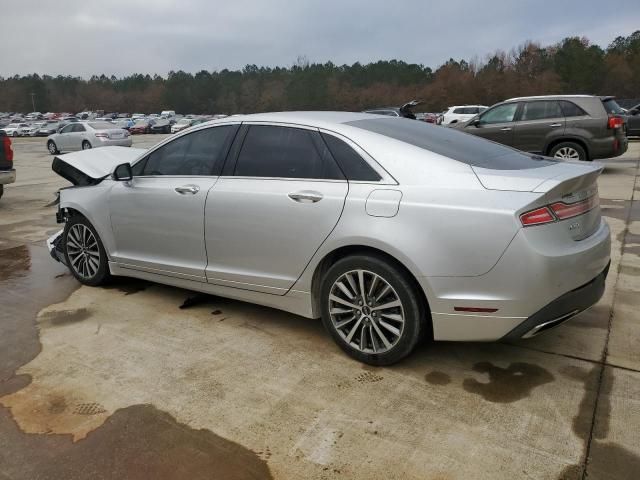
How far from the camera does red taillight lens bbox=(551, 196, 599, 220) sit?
2953 mm

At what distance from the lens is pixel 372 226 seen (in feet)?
10.4

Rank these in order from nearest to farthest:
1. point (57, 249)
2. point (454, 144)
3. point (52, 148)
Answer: point (454, 144), point (57, 249), point (52, 148)

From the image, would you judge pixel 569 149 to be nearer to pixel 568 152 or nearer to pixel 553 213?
pixel 568 152

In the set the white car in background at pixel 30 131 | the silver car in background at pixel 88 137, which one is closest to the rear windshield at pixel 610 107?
the silver car in background at pixel 88 137

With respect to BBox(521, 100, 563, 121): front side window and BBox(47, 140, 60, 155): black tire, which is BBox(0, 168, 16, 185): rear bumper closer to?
BBox(521, 100, 563, 121): front side window

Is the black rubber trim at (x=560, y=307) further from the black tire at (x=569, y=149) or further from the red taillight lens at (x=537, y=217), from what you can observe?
the black tire at (x=569, y=149)

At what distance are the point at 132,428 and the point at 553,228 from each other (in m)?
2.43

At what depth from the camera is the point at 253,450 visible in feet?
8.62

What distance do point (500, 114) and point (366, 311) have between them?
31.7 feet

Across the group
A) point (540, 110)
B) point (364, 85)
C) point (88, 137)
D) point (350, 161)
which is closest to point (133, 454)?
point (350, 161)

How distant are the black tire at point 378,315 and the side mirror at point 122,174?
2043 mm

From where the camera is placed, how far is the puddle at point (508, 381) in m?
3.03

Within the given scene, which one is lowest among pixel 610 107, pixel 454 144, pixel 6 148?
pixel 6 148

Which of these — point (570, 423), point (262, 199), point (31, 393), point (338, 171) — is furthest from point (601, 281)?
point (31, 393)
